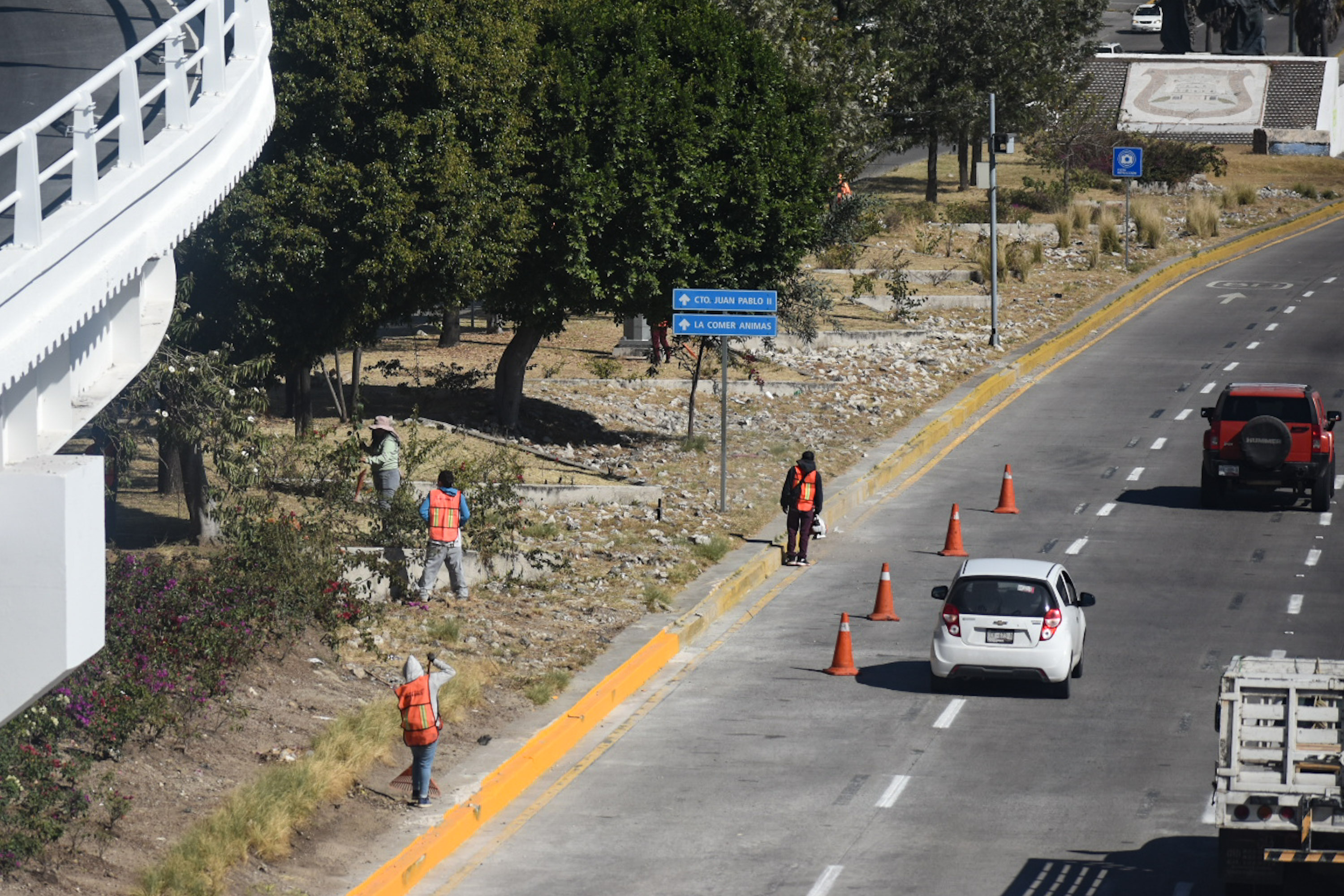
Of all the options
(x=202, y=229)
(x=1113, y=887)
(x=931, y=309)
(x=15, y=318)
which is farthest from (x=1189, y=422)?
(x=15, y=318)

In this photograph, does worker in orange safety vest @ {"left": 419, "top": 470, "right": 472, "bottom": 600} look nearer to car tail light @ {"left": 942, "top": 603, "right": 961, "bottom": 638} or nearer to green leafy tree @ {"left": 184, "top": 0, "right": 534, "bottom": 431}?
car tail light @ {"left": 942, "top": 603, "right": 961, "bottom": 638}

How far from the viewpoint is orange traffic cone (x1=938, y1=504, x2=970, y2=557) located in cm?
2456

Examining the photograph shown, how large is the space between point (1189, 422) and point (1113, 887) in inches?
864

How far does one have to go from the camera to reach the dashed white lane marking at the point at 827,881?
43.1ft

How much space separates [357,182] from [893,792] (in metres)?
13.1

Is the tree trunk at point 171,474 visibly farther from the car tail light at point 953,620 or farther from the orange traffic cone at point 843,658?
the car tail light at point 953,620

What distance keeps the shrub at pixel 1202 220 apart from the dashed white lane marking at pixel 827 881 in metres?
44.6

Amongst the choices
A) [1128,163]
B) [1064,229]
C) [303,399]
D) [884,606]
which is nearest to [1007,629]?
[884,606]

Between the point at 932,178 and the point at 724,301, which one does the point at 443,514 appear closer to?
the point at 724,301

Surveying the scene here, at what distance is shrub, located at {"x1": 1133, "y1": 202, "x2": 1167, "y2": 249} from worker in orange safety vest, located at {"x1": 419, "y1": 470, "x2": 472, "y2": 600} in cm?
3681

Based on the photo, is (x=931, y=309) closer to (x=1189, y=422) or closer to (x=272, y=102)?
(x=1189, y=422)

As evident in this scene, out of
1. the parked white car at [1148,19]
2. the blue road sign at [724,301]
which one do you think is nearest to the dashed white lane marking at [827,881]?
the blue road sign at [724,301]

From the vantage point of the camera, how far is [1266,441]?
85.6ft

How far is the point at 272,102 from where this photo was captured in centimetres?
1423
